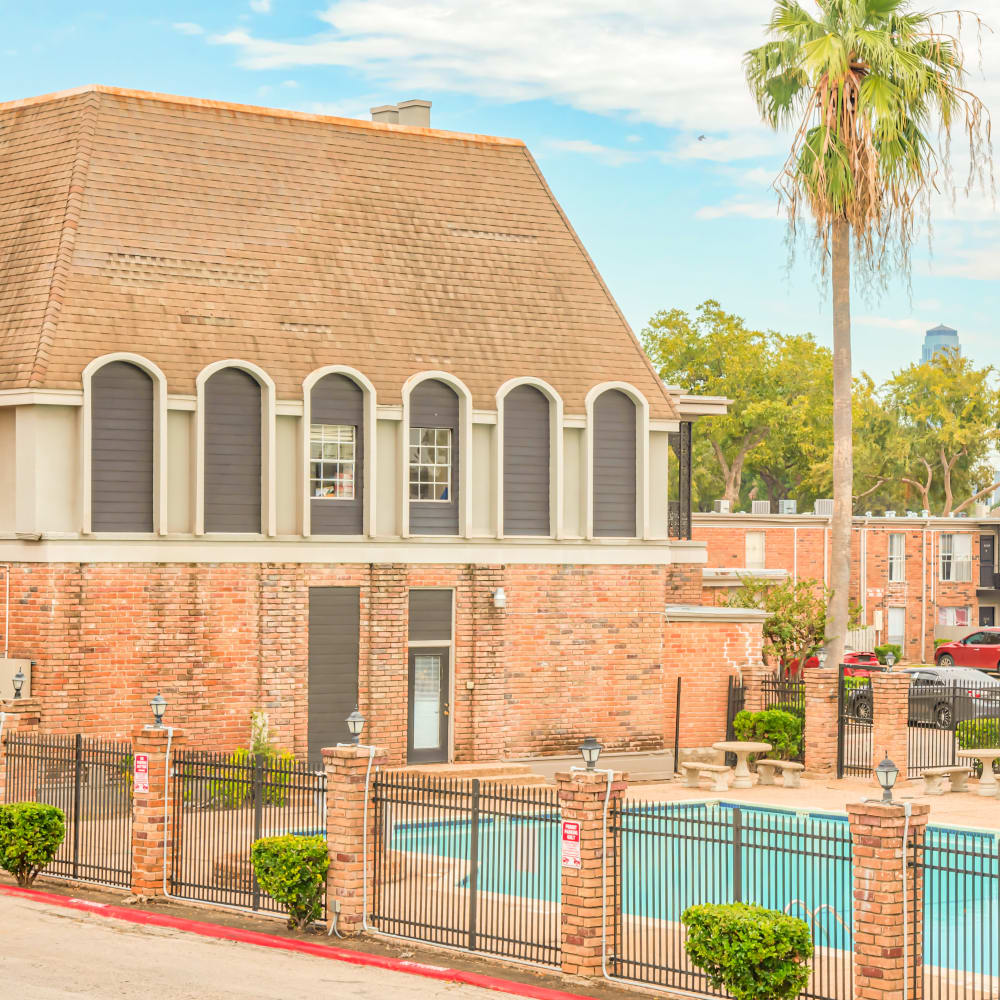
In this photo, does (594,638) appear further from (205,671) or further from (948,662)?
(948,662)

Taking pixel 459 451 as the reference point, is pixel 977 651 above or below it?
below

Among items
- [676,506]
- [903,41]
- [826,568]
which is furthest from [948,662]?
[903,41]

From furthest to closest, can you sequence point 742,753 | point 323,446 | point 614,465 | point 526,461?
point 614,465, point 742,753, point 526,461, point 323,446

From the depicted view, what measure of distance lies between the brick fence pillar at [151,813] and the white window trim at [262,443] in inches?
334

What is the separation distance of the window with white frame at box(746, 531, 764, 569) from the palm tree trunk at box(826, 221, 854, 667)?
24.7 metres

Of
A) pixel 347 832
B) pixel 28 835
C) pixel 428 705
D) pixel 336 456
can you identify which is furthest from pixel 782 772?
pixel 28 835

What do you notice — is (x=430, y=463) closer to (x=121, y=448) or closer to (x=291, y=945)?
(x=121, y=448)

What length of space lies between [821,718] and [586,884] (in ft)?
56.4

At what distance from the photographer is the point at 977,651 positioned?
189 feet

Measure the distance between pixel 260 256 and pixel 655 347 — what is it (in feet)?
219

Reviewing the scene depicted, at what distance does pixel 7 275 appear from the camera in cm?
2927

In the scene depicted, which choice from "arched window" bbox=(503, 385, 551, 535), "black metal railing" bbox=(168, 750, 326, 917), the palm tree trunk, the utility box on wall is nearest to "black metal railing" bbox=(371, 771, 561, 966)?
"black metal railing" bbox=(168, 750, 326, 917)

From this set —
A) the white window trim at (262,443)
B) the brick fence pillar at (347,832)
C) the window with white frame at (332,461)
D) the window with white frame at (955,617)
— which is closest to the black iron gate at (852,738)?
the window with white frame at (332,461)

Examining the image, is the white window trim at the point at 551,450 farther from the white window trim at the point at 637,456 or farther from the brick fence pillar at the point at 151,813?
the brick fence pillar at the point at 151,813
